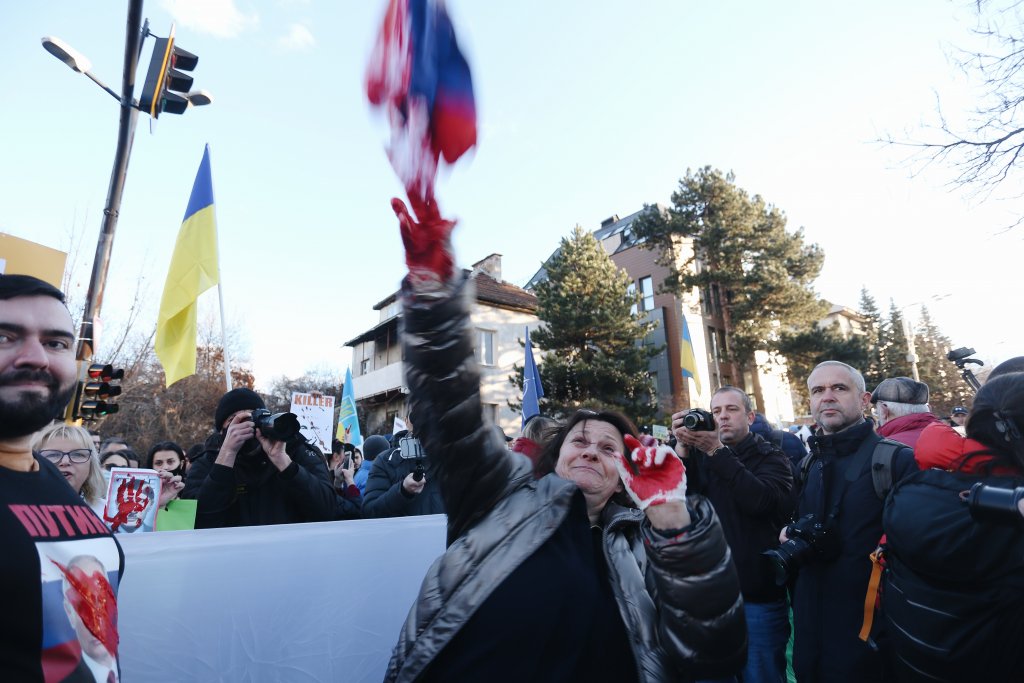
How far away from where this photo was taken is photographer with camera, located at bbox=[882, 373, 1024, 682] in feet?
6.49

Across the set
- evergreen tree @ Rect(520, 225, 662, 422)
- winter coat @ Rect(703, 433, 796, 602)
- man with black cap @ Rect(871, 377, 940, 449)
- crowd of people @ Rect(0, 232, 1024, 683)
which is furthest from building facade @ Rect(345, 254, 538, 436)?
crowd of people @ Rect(0, 232, 1024, 683)

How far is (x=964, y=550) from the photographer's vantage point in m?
2.00

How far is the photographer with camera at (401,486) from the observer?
12.1ft

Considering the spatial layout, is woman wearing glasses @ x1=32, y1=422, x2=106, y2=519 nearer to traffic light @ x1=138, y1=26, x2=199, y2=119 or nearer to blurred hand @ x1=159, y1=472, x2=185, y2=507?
blurred hand @ x1=159, y1=472, x2=185, y2=507

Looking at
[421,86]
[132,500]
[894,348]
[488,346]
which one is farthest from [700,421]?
[894,348]

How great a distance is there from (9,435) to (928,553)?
9.49ft

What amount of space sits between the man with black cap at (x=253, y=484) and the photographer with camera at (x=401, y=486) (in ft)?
1.55

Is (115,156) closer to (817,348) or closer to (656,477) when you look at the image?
(656,477)

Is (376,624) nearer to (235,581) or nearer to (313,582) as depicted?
(313,582)

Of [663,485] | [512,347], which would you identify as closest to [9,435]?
[663,485]

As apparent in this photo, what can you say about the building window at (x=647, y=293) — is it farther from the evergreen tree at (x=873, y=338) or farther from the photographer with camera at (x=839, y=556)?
the photographer with camera at (x=839, y=556)

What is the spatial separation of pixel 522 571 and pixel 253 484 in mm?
2294

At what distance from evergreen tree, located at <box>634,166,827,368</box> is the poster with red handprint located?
950 inches

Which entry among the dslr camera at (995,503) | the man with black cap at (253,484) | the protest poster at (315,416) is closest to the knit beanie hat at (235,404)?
the man with black cap at (253,484)
